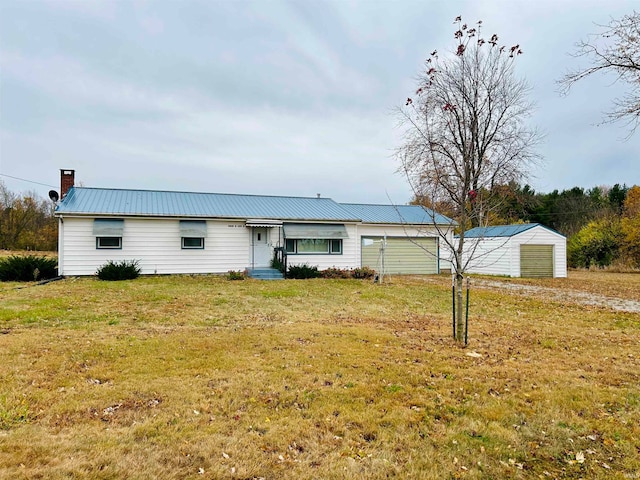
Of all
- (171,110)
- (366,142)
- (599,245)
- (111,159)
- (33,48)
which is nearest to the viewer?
(33,48)

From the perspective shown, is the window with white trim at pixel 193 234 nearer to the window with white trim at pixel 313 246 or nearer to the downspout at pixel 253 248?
the downspout at pixel 253 248

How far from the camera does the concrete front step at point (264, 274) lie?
16.4 metres

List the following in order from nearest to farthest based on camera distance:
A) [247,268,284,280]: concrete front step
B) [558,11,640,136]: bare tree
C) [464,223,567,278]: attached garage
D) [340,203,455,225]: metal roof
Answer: [558,11,640,136]: bare tree < [247,268,284,280]: concrete front step < [464,223,567,278]: attached garage < [340,203,455,225]: metal roof

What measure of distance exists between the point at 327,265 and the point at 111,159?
16607 mm

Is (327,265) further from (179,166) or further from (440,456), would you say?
(440,456)

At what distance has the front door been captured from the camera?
58.4 feet

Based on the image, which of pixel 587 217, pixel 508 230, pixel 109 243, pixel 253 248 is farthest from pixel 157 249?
pixel 587 217

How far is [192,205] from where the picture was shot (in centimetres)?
1792

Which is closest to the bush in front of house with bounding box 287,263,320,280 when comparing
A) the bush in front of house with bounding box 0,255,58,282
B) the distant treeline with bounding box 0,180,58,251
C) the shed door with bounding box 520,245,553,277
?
the bush in front of house with bounding box 0,255,58,282

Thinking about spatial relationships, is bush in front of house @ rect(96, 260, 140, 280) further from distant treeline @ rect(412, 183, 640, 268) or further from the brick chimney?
distant treeline @ rect(412, 183, 640, 268)

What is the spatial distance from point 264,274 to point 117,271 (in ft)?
19.3

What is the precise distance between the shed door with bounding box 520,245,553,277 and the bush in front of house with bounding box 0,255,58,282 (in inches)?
888

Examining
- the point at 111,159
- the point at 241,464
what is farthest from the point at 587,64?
the point at 111,159

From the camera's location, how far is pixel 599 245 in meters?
27.8
